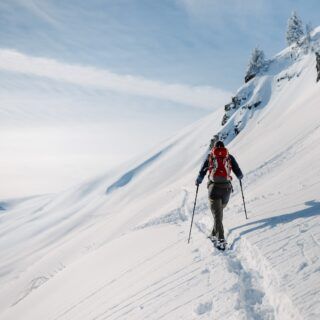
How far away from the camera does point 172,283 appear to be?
7457mm

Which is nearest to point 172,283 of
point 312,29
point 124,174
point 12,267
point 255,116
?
point 255,116

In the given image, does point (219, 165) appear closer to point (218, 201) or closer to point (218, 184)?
point (218, 184)

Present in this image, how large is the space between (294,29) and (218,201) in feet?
303

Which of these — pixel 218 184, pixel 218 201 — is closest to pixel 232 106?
pixel 218 184

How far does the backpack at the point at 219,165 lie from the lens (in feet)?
31.2

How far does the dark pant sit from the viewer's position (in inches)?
365

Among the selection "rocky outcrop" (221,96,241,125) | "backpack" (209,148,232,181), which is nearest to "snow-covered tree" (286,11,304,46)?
"rocky outcrop" (221,96,241,125)

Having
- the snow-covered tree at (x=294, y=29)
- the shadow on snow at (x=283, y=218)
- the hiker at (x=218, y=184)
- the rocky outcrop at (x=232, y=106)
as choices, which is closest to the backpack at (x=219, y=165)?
the hiker at (x=218, y=184)

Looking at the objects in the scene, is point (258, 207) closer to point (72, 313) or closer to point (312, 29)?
point (72, 313)

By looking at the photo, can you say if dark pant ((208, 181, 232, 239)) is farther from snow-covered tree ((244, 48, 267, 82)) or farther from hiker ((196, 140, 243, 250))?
snow-covered tree ((244, 48, 267, 82))

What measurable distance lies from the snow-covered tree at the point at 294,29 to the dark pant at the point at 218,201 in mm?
88753

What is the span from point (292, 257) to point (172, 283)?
2612mm

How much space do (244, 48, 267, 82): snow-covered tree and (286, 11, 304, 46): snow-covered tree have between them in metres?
9.20

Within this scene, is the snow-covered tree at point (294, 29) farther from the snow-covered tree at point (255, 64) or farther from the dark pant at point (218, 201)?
the dark pant at point (218, 201)
